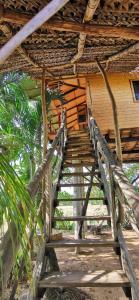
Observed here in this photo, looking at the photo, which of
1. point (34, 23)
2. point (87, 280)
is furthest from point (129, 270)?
point (34, 23)

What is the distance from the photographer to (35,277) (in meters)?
2.52

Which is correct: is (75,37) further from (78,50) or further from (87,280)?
(87,280)

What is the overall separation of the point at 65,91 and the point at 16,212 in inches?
335

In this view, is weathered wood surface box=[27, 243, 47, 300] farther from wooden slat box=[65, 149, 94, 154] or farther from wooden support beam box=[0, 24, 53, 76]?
wooden slat box=[65, 149, 94, 154]

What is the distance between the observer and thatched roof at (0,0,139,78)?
2246mm

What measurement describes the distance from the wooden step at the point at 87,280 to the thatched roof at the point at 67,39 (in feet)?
7.20

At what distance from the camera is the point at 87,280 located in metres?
2.45

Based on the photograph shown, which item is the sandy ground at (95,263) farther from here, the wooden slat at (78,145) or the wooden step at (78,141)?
the wooden step at (78,141)

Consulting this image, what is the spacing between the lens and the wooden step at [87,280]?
7.87 ft

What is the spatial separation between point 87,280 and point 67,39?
2.33m

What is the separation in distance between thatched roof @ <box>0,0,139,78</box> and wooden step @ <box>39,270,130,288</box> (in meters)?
2.19

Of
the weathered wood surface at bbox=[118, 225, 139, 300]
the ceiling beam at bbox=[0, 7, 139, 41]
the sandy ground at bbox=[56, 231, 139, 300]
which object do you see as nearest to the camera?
the ceiling beam at bbox=[0, 7, 139, 41]

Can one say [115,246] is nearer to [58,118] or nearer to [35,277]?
[35,277]

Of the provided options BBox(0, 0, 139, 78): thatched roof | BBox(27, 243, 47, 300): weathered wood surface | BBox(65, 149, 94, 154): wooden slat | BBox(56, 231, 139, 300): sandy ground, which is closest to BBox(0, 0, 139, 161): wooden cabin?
BBox(0, 0, 139, 78): thatched roof
